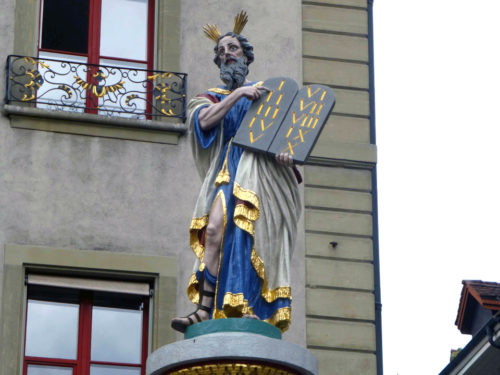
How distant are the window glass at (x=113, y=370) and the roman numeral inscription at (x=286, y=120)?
391 centimetres

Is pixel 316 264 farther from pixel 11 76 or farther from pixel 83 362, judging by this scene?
pixel 11 76

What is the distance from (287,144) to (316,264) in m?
4.30

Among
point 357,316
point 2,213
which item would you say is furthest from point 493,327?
point 2,213

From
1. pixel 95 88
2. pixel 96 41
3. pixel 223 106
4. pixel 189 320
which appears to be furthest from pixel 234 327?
pixel 96 41

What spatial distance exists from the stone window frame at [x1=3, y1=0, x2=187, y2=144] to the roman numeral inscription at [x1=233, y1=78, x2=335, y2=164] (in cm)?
416

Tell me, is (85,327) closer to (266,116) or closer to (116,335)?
(116,335)

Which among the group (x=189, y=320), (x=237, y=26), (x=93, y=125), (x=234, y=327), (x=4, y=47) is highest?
(x=4, y=47)

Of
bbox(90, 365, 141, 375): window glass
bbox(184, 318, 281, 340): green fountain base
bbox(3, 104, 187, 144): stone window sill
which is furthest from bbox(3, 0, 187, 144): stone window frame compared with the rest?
bbox(184, 318, 281, 340): green fountain base

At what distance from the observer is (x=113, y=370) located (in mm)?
15031

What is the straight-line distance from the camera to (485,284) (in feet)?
62.9

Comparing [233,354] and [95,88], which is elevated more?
[95,88]

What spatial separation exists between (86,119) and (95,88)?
0.50 metres

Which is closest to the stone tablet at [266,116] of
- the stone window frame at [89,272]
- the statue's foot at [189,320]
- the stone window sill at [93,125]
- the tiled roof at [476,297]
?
the statue's foot at [189,320]

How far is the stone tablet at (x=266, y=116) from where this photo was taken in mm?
11758
